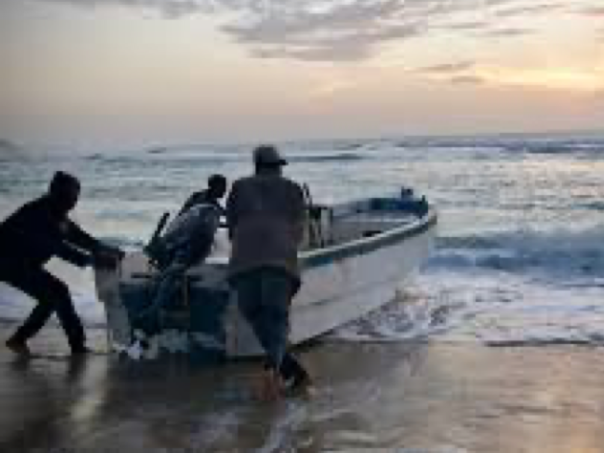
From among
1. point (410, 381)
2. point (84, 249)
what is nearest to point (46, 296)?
point (84, 249)

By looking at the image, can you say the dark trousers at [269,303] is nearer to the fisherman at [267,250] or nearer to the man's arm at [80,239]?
the fisherman at [267,250]

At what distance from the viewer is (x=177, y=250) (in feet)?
25.8

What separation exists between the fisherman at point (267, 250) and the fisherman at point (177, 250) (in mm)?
1166

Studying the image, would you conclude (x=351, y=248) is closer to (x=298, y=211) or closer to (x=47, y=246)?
(x=298, y=211)

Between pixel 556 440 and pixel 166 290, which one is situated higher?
pixel 166 290

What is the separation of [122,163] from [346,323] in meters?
50.8

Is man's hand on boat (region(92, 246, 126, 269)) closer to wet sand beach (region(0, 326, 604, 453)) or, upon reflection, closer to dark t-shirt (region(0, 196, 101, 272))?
dark t-shirt (region(0, 196, 101, 272))

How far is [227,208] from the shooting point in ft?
22.1

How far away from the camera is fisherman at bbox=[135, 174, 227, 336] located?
759cm

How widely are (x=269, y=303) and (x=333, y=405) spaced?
0.86 meters

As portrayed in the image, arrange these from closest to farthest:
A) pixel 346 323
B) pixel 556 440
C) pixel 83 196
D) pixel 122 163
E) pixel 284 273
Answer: pixel 556 440 → pixel 284 273 → pixel 346 323 → pixel 83 196 → pixel 122 163

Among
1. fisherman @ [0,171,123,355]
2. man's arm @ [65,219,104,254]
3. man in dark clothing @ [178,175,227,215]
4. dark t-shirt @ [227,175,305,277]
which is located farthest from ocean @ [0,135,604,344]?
dark t-shirt @ [227,175,305,277]

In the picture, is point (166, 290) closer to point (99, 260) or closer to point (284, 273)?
point (99, 260)

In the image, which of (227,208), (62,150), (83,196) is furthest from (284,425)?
(62,150)
